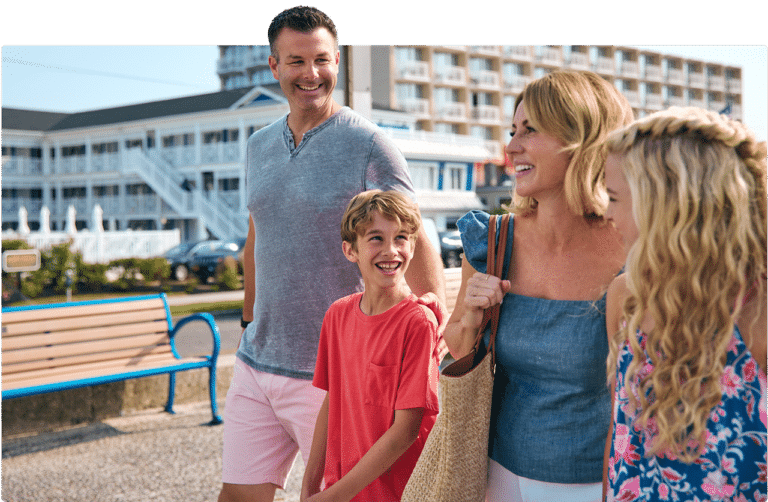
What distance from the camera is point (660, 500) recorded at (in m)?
1.39

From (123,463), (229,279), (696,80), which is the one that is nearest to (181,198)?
(229,279)

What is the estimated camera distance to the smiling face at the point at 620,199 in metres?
1.38

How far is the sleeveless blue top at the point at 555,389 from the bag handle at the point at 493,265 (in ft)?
0.08

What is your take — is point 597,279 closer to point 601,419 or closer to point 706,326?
point 601,419

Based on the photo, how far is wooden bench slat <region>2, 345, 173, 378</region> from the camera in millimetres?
5066

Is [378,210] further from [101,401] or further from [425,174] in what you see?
[425,174]

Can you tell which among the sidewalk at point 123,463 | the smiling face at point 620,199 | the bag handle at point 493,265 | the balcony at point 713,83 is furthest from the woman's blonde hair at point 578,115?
the balcony at point 713,83

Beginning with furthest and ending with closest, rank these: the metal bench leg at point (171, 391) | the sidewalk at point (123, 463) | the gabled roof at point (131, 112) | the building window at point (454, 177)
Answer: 1. the building window at point (454, 177)
2. the gabled roof at point (131, 112)
3. the metal bench leg at point (171, 391)
4. the sidewalk at point (123, 463)

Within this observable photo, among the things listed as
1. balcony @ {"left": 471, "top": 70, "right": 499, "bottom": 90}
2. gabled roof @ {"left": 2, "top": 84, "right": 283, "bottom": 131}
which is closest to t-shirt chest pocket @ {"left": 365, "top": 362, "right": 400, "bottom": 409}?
gabled roof @ {"left": 2, "top": 84, "right": 283, "bottom": 131}

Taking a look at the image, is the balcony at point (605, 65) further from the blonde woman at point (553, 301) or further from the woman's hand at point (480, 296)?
the woman's hand at point (480, 296)

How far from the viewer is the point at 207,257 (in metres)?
24.4

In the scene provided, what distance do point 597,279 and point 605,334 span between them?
16 centimetres

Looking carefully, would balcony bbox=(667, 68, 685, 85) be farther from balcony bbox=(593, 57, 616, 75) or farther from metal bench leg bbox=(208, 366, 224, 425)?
metal bench leg bbox=(208, 366, 224, 425)
